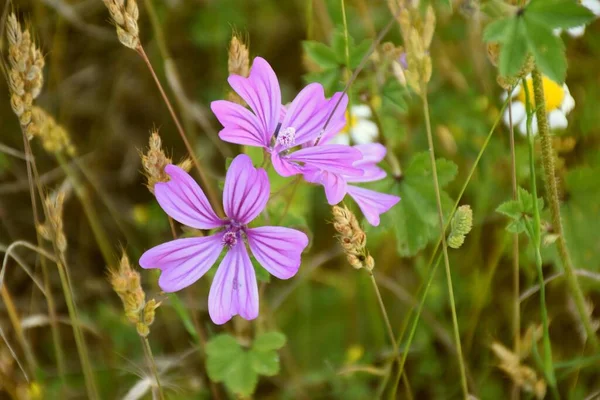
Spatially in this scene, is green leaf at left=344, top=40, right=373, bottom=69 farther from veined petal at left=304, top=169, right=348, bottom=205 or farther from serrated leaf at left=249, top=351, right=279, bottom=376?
serrated leaf at left=249, top=351, right=279, bottom=376

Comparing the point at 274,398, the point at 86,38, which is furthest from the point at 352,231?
the point at 86,38

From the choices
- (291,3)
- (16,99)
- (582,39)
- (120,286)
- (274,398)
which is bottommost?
(274,398)

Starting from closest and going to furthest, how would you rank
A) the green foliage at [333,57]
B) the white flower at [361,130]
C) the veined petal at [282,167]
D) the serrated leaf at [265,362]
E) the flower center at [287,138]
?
the veined petal at [282,167], the flower center at [287,138], the serrated leaf at [265,362], the green foliage at [333,57], the white flower at [361,130]

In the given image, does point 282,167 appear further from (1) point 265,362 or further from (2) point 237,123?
(1) point 265,362

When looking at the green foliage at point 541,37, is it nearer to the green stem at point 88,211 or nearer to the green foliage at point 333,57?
the green foliage at point 333,57

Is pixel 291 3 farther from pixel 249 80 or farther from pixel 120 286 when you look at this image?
pixel 120 286

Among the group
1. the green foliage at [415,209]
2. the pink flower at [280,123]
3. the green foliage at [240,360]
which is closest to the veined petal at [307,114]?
the pink flower at [280,123]
